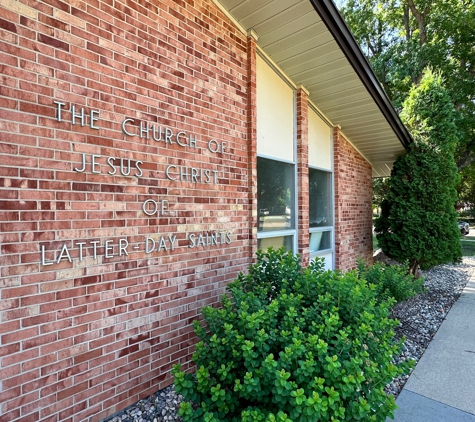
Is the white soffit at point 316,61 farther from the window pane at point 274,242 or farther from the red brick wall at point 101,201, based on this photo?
the window pane at point 274,242

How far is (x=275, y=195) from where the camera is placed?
4.56m

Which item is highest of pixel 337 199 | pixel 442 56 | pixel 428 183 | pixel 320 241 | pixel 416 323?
pixel 442 56

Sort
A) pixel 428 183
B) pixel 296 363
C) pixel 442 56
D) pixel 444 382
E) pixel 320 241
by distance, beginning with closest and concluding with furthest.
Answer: pixel 296 363 → pixel 444 382 → pixel 320 241 → pixel 428 183 → pixel 442 56

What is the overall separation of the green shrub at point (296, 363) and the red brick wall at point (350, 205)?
390cm

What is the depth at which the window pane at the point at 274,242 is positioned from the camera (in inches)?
167

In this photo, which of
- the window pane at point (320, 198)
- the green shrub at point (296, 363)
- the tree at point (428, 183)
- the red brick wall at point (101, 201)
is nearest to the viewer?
the green shrub at point (296, 363)

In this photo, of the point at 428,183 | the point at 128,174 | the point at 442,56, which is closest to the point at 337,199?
the point at 428,183

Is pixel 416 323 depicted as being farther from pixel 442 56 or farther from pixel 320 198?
pixel 442 56

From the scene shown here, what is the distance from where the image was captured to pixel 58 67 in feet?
6.92

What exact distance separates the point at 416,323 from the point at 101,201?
488 centimetres

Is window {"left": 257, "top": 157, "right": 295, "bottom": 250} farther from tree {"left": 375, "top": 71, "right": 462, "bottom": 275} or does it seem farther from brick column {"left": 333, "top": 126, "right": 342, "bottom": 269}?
tree {"left": 375, "top": 71, "right": 462, "bottom": 275}

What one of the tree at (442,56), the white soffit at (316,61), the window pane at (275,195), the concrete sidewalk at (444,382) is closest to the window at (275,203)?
the window pane at (275,195)

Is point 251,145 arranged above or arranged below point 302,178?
above

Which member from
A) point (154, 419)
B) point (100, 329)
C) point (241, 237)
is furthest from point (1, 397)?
point (241, 237)
